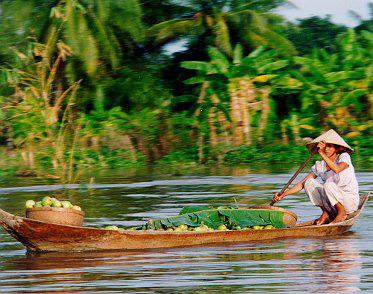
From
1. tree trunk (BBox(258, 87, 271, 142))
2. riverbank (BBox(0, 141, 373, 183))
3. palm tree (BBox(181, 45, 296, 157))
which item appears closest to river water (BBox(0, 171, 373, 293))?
riverbank (BBox(0, 141, 373, 183))

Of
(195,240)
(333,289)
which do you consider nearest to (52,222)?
(195,240)

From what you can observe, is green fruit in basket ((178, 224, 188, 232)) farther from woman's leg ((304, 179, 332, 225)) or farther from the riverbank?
the riverbank

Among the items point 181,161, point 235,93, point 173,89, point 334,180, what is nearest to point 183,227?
point 334,180

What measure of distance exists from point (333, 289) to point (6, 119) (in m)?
12.0

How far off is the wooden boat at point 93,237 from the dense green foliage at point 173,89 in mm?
8483

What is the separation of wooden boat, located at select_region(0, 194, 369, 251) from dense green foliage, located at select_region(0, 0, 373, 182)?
27.8 ft

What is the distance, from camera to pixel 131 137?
17.4 m

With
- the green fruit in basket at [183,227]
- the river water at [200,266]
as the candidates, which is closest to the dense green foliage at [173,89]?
the river water at [200,266]

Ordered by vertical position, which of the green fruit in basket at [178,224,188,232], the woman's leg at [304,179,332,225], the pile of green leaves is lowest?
the woman's leg at [304,179,332,225]

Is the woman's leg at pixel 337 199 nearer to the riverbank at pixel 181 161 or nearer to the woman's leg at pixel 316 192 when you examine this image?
the woman's leg at pixel 316 192

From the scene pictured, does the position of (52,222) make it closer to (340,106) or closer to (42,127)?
(42,127)

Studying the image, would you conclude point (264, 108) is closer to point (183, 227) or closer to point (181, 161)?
point (181, 161)

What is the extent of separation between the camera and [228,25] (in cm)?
1827

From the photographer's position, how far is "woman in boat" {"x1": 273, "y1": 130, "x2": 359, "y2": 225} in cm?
773
